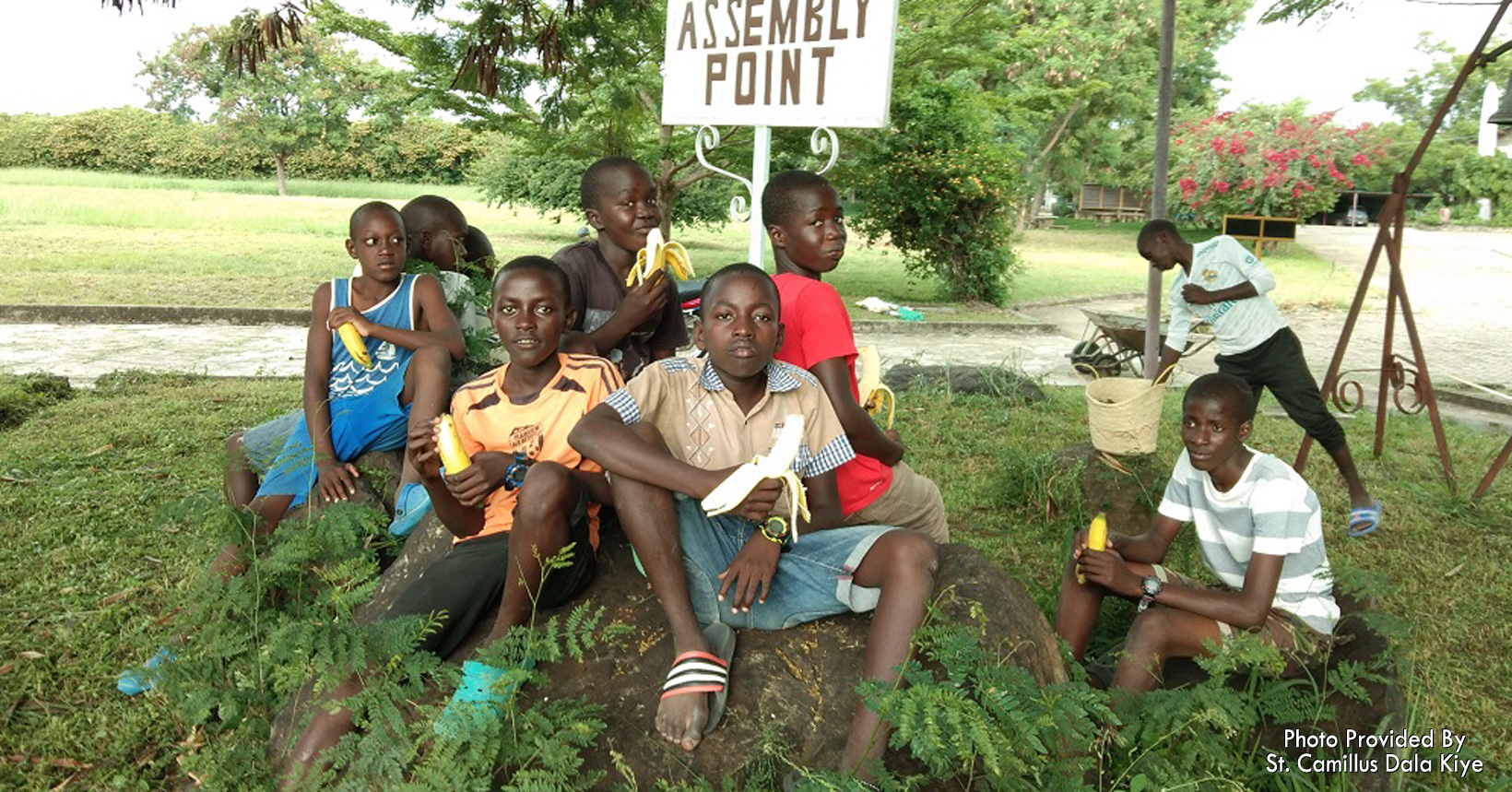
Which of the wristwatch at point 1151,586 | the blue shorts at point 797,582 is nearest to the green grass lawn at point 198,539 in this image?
the wristwatch at point 1151,586

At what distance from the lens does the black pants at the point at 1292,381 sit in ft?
17.4

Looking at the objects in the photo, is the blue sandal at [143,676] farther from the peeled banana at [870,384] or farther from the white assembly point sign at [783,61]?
the white assembly point sign at [783,61]

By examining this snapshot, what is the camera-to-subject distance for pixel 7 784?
9.33ft

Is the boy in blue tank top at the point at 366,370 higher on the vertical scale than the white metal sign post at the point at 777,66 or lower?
lower

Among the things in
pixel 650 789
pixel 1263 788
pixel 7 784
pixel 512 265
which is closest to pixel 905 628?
pixel 650 789

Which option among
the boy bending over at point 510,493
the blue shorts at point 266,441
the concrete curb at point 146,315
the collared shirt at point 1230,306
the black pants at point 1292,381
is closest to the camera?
the boy bending over at point 510,493

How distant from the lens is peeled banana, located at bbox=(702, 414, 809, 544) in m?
2.39

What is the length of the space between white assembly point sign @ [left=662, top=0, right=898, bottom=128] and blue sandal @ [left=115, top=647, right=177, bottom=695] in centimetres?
332

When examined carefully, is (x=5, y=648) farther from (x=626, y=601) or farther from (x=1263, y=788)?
(x=1263, y=788)

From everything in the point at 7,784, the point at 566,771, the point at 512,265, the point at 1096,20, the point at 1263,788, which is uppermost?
the point at 1096,20

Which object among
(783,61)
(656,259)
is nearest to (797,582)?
(656,259)

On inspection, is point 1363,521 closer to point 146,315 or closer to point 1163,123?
point 1163,123

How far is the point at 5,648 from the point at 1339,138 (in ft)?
88.9

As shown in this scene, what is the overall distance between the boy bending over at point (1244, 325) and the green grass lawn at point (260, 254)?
7227mm
